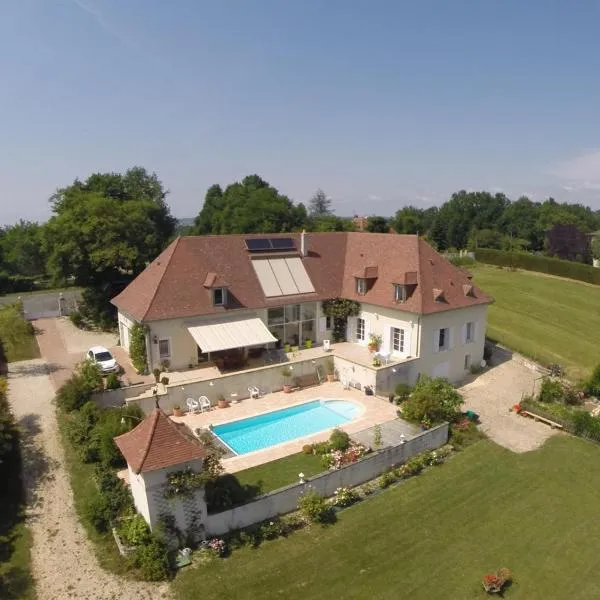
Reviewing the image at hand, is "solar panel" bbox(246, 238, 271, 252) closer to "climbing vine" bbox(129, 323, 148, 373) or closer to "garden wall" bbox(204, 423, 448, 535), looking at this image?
"climbing vine" bbox(129, 323, 148, 373)

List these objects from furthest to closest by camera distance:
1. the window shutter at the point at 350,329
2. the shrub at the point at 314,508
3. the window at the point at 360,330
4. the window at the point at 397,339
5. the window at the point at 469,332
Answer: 1. the window shutter at the point at 350,329
2. the window at the point at 360,330
3. the window at the point at 469,332
4. the window at the point at 397,339
5. the shrub at the point at 314,508

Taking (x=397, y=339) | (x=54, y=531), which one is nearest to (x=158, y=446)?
(x=54, y=531)

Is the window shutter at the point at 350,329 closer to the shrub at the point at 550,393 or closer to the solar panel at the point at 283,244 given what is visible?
the solar panel at the point at 283,244

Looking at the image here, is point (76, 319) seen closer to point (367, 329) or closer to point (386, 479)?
point (367, 329)

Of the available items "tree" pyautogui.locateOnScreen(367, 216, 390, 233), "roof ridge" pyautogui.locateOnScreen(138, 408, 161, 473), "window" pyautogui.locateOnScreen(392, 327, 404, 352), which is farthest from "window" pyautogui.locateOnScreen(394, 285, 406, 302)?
"tree" pyautogui.locateOnScreen(367, 216, 390, 233)

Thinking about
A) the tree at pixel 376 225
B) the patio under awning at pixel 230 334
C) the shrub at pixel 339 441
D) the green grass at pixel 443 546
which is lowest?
the green grass at pixel 443 546

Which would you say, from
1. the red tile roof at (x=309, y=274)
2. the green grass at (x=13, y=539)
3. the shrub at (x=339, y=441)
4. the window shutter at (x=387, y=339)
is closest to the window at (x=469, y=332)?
the red tile roof at (x=309, y=274)
